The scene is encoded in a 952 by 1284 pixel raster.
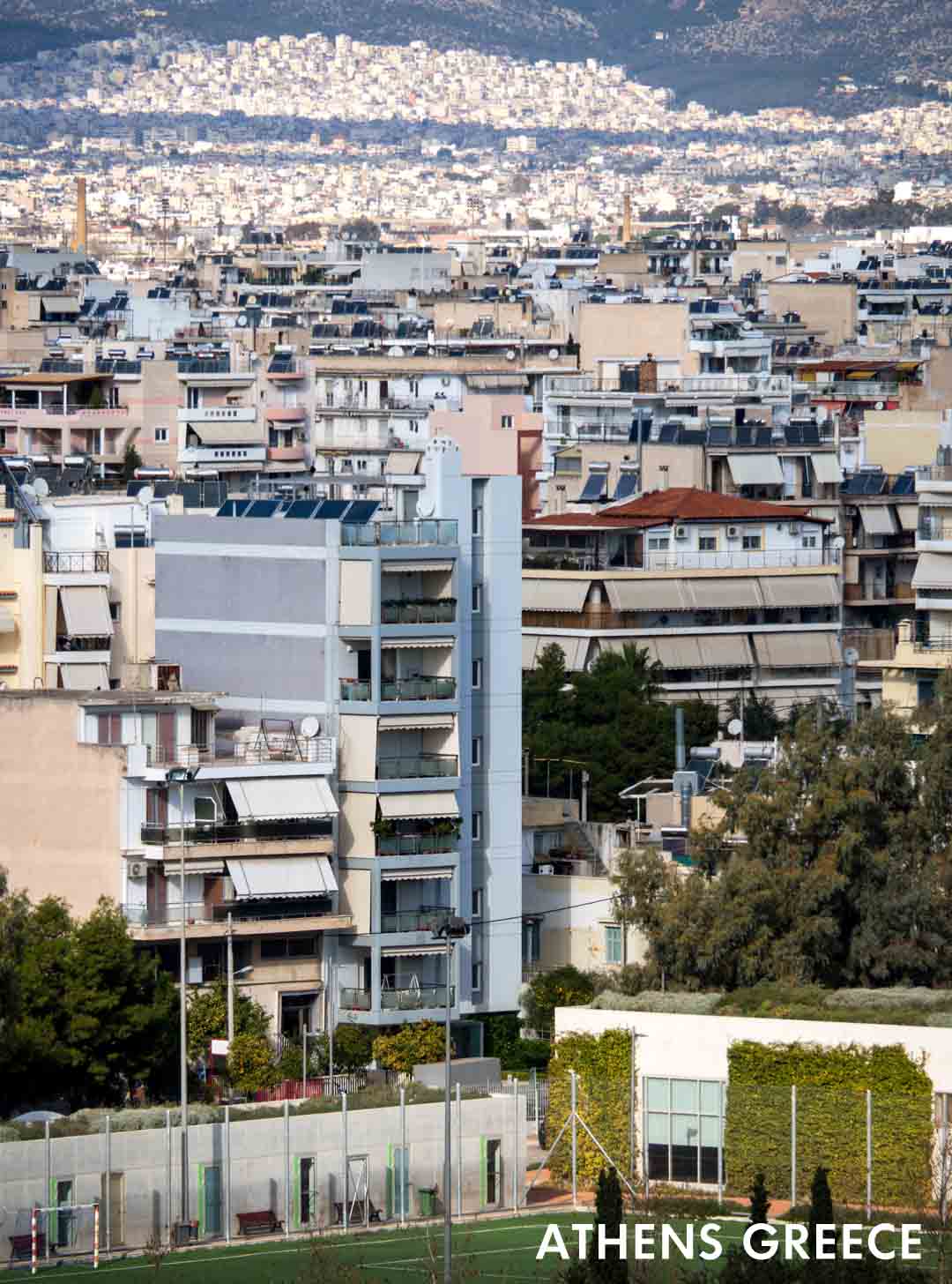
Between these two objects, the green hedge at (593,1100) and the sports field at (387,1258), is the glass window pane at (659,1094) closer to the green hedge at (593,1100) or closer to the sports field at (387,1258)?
the green hedge at (593,1100)

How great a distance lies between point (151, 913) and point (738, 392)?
44410 millimetres

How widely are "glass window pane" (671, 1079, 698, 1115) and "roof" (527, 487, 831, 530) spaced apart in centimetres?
2899

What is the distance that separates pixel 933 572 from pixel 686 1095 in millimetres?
22517

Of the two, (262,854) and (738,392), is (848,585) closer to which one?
(738,392)

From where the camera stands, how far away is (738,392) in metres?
79.6

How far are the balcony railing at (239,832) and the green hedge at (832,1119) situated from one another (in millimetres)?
5927

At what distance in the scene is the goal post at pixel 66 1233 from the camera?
29781mm

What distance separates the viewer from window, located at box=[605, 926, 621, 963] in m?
40.7

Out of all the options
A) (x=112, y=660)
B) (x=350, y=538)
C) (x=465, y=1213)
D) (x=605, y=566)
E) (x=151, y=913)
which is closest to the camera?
(x=465, y=1213)

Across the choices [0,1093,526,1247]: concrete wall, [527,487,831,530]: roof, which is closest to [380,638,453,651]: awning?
[0,1093,526,1247]: concrete wall

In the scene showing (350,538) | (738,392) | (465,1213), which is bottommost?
(465,1213)

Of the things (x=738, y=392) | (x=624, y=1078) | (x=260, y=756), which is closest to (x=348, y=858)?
(x=260, y=756)

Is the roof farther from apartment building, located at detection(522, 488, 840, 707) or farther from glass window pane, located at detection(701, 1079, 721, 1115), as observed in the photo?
glass window pane, located at detection(701, 1079, 721, 1115)

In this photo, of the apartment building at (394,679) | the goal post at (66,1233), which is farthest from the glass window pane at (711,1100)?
the apartment building at (394,679)
